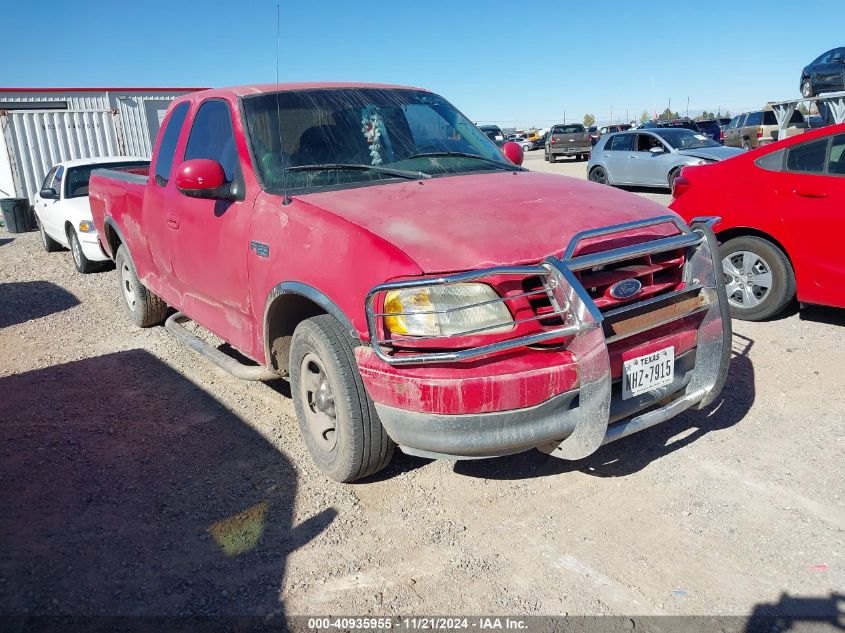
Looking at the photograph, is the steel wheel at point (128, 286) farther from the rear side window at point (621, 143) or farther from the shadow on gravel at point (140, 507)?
the rear side window at point (621, 143)

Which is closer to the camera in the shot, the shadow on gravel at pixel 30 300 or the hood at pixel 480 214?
the hood at pixel 480 214

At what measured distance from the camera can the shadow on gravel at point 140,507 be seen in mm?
2816

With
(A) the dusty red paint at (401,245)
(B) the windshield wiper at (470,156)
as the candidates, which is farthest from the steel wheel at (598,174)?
(A) the dusty red paint at (401,245)

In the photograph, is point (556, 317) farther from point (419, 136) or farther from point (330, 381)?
point (419, 136)

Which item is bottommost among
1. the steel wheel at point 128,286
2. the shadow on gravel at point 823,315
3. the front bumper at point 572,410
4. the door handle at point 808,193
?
the shadow on gravel at point 823,315

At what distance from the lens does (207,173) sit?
3.89 metres

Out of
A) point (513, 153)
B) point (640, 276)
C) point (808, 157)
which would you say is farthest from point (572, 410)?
point (808, 157)

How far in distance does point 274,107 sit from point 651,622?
332cm

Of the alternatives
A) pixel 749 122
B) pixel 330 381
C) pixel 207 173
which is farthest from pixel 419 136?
pixel 749 122

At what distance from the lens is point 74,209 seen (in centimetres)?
962

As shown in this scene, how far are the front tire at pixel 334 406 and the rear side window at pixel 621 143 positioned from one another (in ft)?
51.6

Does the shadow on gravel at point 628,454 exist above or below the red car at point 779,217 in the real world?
below

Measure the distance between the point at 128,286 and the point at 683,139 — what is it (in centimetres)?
1411

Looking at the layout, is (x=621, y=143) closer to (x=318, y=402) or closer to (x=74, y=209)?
(x=74, y=209)
